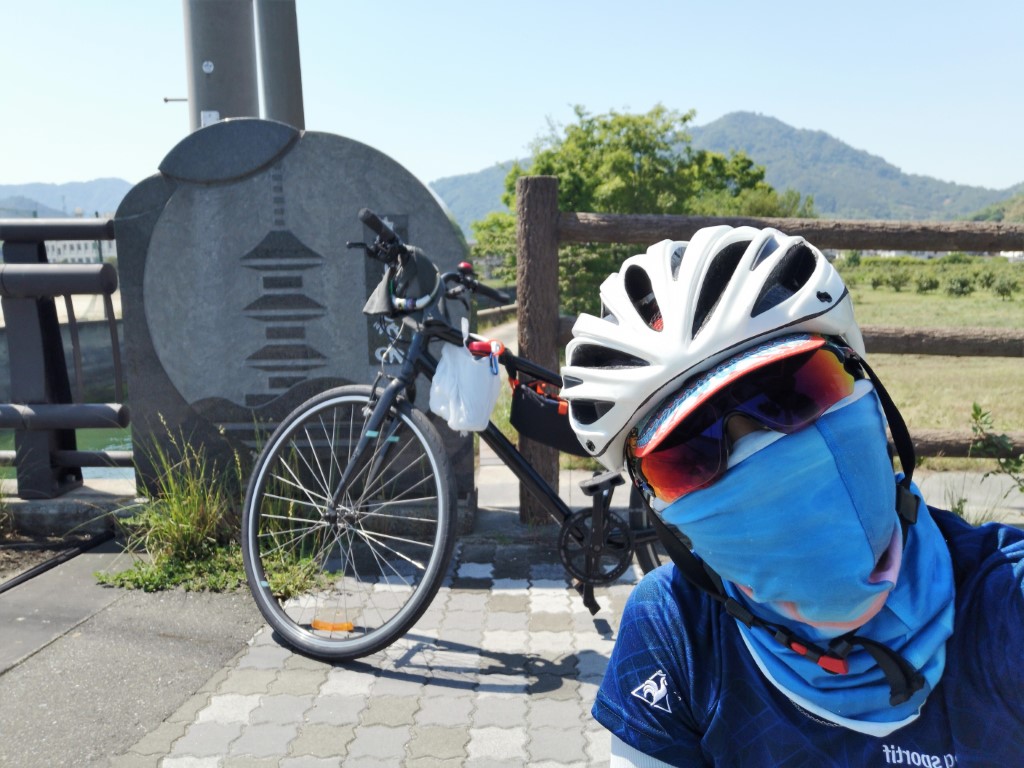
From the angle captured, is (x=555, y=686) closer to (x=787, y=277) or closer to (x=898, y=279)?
(x=787, y=277)

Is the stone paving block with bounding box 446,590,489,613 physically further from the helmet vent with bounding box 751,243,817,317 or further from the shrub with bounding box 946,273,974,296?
the shrub with bounding box 946,273,974,296

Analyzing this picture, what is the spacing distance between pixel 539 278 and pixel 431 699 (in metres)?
2.29

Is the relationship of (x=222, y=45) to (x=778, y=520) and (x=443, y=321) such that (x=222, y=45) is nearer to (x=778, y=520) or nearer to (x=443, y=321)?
(x=443, y=321)

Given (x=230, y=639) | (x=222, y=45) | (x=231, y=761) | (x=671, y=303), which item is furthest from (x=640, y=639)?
(x=222, y=45)

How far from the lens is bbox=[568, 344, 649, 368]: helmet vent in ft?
3.94

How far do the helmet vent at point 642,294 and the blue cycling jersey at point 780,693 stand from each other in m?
0.41

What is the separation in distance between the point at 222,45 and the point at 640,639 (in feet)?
27.4

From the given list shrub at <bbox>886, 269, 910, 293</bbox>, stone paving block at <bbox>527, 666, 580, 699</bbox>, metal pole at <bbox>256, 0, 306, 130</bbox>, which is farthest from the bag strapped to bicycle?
metal pole at <bbox>256, 0, 306, 130</bbox>

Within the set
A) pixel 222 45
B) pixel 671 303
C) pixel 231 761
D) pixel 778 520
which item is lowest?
pixel 231 761

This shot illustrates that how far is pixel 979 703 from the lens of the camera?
105cm

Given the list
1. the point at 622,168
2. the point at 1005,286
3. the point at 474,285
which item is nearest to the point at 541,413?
the point at 474,285

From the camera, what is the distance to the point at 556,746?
9.45 feet

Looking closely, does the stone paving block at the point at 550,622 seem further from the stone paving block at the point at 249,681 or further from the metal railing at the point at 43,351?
the metal railing at the point at 43,351

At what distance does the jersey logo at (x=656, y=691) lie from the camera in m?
1.22
